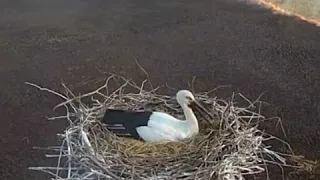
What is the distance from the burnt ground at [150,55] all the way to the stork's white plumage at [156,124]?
0.43 m

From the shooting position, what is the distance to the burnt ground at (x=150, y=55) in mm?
1851

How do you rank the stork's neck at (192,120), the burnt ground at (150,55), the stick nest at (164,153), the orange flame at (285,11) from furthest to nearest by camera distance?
1. the orange flame at (285,11)
2. the burnt ground at (150,55)
3. the stork's neck at (192,120)
4. the stick nest at (164,153)

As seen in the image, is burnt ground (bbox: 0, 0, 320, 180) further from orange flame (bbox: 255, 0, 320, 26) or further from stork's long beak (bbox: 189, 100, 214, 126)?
stork's long beak (bbox: 189, 100, 214, 126)

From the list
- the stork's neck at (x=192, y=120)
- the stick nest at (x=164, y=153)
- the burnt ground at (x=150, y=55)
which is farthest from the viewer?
the burnt ground at (x=150, y=55)

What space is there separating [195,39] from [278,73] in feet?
1.53

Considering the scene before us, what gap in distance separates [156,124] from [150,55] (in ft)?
3.72

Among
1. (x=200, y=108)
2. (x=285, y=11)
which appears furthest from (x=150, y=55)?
(x=200, y=108)

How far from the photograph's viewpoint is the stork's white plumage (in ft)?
4.15

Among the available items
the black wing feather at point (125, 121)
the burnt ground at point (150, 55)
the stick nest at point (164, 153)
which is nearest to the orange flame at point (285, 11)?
the burnt ground at point (150, 55)

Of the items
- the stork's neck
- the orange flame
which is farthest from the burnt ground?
the stork's neck

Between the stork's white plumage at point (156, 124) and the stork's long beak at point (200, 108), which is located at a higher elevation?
the stork's long beak at point (200, 108)

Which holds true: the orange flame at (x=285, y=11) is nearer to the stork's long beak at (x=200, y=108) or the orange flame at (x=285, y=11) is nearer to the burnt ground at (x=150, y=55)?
the burnt ground at (x=150, y=55)

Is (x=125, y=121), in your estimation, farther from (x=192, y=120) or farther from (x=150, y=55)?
(x=150, y=55)

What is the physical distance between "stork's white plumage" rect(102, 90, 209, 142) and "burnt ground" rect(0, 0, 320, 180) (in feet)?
1.40
